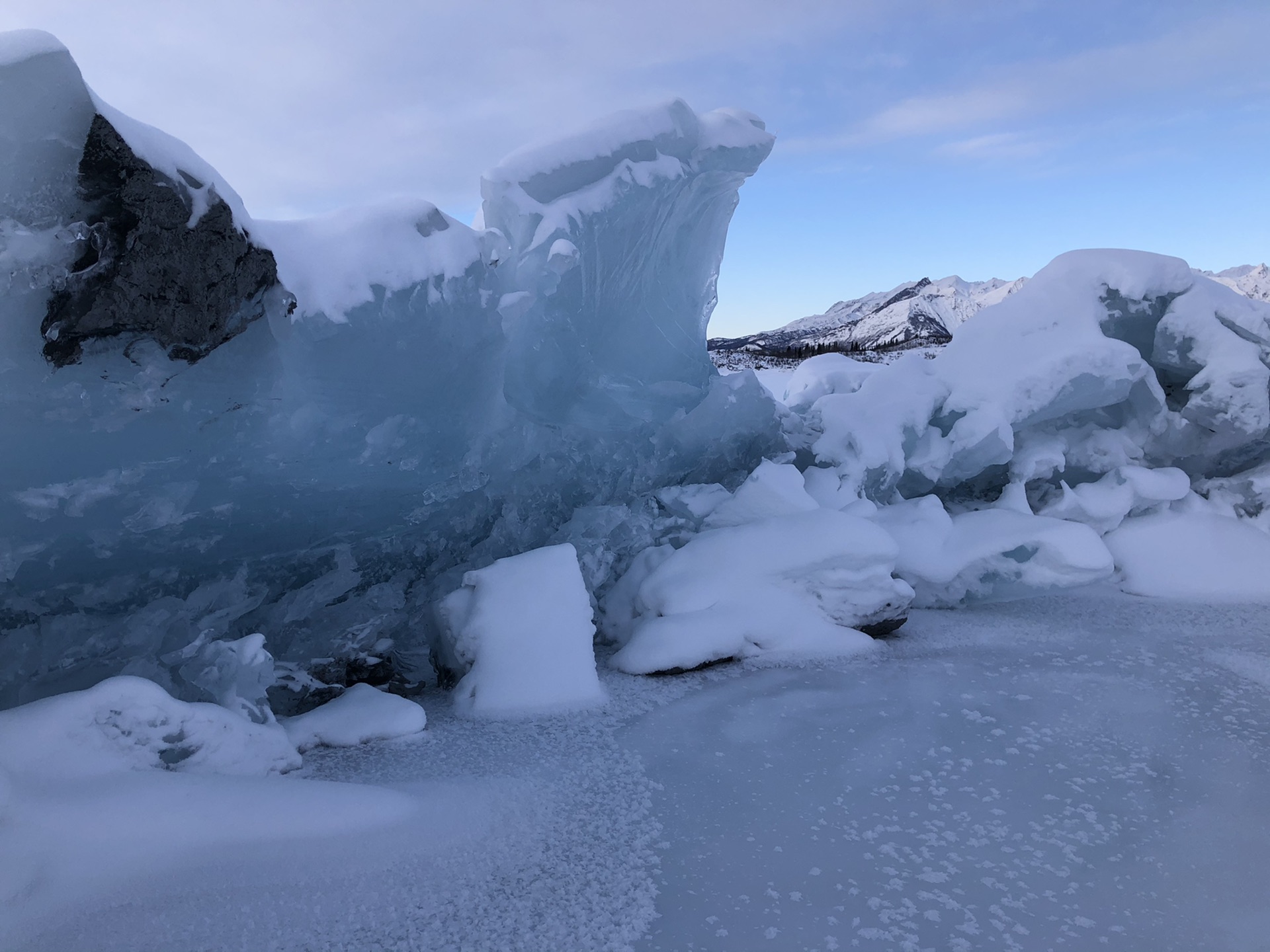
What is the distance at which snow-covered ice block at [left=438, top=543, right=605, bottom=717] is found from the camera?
3609 mm

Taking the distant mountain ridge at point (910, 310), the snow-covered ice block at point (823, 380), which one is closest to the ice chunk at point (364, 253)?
the snow-covered ice block at point (823, 380)

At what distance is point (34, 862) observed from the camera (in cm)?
213

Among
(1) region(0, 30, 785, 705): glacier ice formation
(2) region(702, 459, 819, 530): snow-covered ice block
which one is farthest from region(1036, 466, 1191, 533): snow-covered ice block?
(1) region(0, 30, 785, 705): glacier ice formation

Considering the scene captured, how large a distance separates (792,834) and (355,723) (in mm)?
1871

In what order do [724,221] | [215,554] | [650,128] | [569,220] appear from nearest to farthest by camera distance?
[215,554]
[569,220]
[650,128]
[724,221]

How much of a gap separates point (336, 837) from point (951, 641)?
11.3 ft

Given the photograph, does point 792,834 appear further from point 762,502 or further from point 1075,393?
point 1075,393

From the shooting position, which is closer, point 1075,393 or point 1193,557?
point 1193,557

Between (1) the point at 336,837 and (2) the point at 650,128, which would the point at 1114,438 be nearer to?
(2) the point at 650,128

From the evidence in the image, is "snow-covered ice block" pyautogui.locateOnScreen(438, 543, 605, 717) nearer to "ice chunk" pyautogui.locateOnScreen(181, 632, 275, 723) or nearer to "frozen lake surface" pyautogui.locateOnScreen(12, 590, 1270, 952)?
"frozen lake surface" pyautogui.locateOnScreen(12, 590, 1270, 952)

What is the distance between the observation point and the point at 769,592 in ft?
14.7

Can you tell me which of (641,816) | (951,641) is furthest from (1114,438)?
(641,816)

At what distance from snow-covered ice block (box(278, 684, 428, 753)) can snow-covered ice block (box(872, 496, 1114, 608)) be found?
128 inches

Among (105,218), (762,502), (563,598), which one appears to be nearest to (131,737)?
(105,218)
